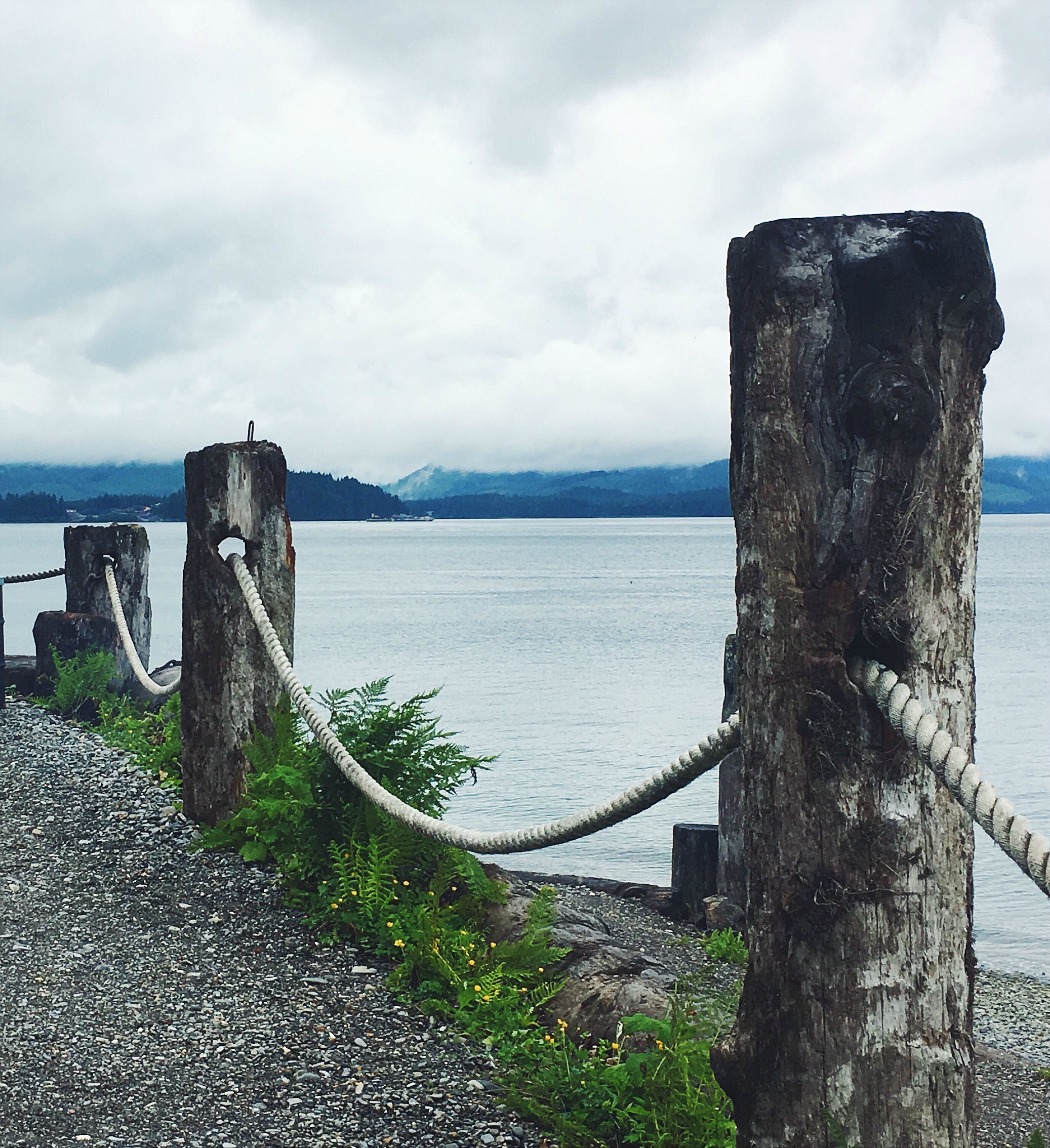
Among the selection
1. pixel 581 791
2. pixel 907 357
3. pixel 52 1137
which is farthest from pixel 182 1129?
pixel 581 791

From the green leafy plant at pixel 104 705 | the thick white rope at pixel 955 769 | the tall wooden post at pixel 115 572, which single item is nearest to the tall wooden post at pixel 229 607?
the green leafy plant at pixel 104 705

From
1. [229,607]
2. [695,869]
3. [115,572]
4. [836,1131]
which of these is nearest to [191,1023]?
[229,607]

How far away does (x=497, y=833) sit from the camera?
438 centimetres

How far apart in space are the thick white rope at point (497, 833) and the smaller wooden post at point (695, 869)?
→ 4.48 m

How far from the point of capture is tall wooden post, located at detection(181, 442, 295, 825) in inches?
265

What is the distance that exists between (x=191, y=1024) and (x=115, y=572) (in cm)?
769

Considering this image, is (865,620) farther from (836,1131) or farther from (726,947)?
(726,947)

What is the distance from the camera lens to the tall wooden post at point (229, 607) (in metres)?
6.73

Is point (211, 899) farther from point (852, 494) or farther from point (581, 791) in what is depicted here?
point (581, 791)

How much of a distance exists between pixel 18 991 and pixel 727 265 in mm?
4173

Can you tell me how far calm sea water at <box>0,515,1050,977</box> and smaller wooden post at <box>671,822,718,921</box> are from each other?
508 cm

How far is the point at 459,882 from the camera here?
5707 mm

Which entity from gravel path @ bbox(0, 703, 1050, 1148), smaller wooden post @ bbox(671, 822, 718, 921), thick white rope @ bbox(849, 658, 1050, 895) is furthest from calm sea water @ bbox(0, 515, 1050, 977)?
thick white rope @ bbox(849, 658, 1050, 895)

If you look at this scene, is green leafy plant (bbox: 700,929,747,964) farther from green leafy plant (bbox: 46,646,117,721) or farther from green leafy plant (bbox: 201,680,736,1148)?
green leafy plant (bbox: 46,646,117,721)
